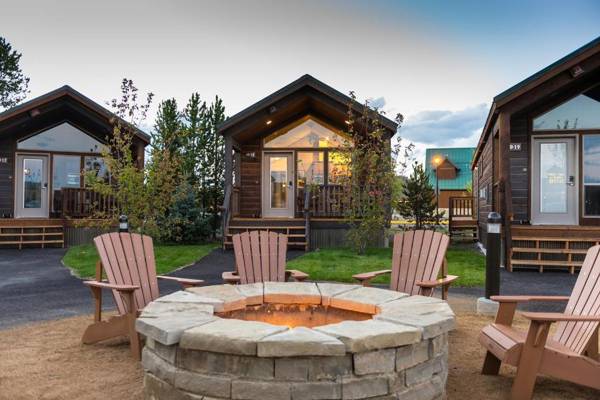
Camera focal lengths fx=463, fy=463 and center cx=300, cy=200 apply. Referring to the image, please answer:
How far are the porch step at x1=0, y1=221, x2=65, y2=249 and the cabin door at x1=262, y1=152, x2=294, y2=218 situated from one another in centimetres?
555

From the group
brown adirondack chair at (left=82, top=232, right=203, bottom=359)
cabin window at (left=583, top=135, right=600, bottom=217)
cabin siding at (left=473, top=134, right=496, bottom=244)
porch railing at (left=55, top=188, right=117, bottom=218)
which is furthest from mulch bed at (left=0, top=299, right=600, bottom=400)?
porch railing at (left=55, top=188, right=117, bottom=218)

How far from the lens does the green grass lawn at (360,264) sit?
729 cm

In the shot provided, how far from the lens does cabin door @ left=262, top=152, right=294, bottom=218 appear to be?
43.8 ft

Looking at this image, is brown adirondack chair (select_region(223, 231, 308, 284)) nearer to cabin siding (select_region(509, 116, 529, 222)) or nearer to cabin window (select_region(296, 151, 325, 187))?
cabin siding (select_region(509, 116, 529, 222))

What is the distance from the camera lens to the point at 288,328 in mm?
2369

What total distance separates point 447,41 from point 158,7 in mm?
7612

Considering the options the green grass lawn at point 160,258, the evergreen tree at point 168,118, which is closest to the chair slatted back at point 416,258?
the green grass lawn at point 160,258

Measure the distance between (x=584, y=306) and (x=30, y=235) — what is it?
12.6 meters

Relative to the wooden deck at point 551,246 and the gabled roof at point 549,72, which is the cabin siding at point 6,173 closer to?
the gabled roof at point 549,72

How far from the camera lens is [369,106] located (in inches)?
420

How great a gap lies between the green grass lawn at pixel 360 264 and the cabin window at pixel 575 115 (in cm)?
315

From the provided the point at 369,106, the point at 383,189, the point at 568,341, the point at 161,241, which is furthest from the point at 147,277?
the point at 161,241

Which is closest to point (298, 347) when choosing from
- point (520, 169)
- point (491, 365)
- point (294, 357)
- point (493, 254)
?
point (294, 357)

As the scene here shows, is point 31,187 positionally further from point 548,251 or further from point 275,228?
point 548,251
